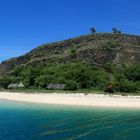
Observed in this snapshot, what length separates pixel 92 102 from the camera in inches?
2537

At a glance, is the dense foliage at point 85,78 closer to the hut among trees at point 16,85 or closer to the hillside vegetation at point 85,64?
the hillside vegetation at point 85,64

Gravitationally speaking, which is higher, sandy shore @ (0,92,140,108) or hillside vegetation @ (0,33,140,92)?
hillside vegetation @ (0,33,140,92)

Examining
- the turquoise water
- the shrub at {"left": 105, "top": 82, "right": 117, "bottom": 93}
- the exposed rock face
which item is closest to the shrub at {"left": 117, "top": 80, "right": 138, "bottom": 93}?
the shrub at {"left": 105, "top": 82, "right": 117, "bottom": 93}

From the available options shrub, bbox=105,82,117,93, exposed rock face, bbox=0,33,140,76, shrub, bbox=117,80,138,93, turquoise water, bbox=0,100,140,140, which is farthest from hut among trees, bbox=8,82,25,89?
turquoise water, bbox=0,100,140,140

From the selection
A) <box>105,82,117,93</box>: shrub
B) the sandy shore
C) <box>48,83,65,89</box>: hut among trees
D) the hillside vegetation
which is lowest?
the sandy shore

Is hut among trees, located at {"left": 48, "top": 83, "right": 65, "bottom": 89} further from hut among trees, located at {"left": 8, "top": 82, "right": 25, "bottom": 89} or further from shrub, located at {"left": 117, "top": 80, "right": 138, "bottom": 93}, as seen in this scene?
shrub, located at {"left": 117, "top": 80, "right": 138, "bottom": 93}

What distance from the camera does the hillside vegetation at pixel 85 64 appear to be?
311 ft

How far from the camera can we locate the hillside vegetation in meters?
94.7

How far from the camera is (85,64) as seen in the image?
4734 inches

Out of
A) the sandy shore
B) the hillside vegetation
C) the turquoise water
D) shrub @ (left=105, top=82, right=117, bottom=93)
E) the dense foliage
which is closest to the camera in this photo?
the turquoise water

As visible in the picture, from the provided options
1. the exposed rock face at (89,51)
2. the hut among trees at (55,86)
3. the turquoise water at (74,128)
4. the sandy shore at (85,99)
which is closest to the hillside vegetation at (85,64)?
the exposed rock face at (89,51)

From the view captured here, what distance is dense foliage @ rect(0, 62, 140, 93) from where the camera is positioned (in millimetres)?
81981

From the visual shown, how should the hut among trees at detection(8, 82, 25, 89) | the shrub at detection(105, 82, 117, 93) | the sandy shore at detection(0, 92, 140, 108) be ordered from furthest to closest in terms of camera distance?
the hut among trees at detection(8, 82, 25, 89) → the shrub at detection(105, 82, 117, 93) → the sandy shore at detection(0, 92, 140, 108)

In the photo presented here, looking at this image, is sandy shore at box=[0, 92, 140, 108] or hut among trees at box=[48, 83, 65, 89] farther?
hut among trees at box=[48, 83, 65, 89]
